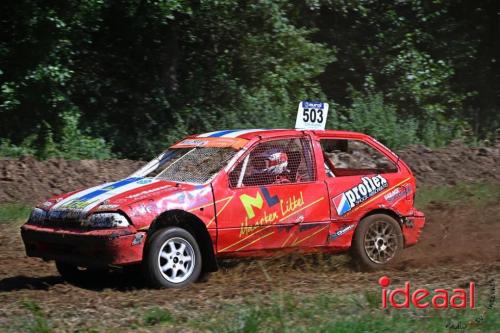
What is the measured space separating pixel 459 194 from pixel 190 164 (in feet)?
24.9

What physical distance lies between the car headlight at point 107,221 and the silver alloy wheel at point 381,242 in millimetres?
2942

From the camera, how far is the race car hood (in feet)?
27.1

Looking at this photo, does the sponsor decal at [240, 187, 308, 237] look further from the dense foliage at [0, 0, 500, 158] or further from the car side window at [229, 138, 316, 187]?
the dense foliage at [0, 0, 500, 158]

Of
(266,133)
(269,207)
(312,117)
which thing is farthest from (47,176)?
(269,207)

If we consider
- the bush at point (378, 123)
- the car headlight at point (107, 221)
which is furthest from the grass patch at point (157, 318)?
the bush at point (378, 123)

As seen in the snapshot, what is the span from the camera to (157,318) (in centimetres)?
680

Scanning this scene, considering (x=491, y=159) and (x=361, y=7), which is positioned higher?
(x=361, y=7)

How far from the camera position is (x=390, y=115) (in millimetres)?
18875

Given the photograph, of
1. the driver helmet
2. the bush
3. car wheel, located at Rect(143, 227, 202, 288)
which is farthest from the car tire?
the bush

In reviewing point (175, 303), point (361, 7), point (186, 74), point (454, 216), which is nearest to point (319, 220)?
point (175, 303)

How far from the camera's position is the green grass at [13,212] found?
42.9 feet

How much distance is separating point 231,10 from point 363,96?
4.21m

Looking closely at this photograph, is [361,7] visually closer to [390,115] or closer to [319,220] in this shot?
[390,115]

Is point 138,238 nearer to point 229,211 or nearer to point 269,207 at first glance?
point 229,211
